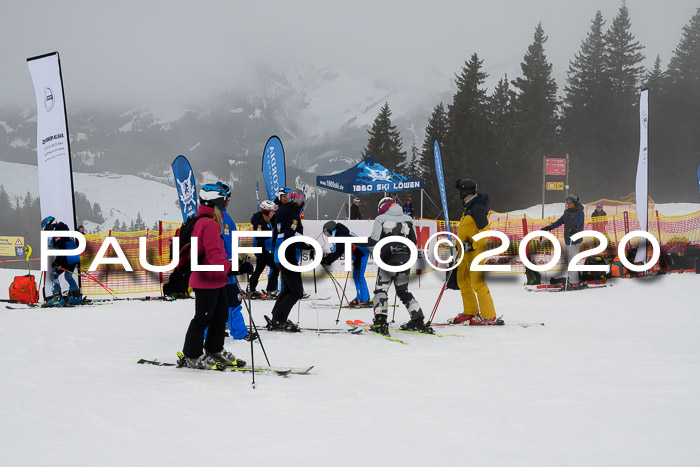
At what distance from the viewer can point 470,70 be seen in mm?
46906

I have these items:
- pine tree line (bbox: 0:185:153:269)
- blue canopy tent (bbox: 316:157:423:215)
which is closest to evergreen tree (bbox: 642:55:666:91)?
blue canopy tent (bbox: 316:157:423:215)

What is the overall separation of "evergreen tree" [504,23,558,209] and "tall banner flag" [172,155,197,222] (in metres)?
38.7

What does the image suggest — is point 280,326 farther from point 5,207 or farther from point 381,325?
point 5,207

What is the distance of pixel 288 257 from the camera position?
269 inches

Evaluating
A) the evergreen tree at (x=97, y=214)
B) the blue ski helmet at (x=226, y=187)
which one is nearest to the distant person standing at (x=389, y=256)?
the blue ski helmet at (x=226, y=187)

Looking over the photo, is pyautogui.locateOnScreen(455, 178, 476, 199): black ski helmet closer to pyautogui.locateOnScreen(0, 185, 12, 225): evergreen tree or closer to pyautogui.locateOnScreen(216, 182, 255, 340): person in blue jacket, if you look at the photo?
pyautogui.locateOnScreen(216, 182, 255, 340): person in blue jacket

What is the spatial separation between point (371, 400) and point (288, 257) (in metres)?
2.98

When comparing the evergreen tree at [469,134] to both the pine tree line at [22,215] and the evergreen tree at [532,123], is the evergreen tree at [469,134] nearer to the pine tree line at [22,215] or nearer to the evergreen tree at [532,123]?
the evergreen tree at [532,123]

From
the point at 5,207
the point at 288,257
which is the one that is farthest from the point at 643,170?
the point at 5,207

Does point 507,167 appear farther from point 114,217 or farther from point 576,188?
point 114,217

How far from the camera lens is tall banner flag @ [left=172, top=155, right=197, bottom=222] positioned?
10.9 m

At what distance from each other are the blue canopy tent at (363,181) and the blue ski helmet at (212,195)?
14251 millimetres

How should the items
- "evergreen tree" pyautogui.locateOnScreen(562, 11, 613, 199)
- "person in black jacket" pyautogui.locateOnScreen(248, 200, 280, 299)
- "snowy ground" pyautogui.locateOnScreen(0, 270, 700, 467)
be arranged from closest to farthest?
1. "snowy ground" pyautogui.locateOnScreen(0, 270, 700, 467)
2. "person in black jacket" pyautogui.locateOnScreen(248, 200, 280, 299)
3. "evergreen tree" pyautogui.locateOnScreen(562, 11, 613, 199)

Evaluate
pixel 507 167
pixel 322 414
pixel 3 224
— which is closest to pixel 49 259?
pixel 322 414
